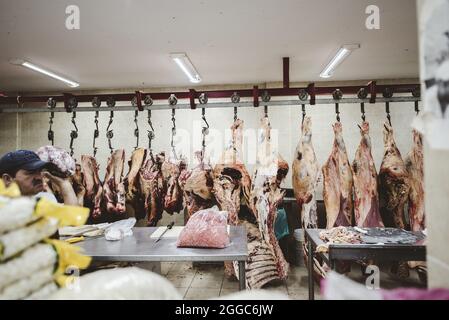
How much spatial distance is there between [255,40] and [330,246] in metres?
3.21

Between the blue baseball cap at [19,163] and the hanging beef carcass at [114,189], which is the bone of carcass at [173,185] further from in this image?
the blue baseball cap at [19,163]

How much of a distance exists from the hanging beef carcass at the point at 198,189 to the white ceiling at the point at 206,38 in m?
2.00

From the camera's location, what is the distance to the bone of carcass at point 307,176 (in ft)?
15.0

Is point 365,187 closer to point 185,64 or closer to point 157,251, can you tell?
point 157,251

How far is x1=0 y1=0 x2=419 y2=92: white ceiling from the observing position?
3.67 meters

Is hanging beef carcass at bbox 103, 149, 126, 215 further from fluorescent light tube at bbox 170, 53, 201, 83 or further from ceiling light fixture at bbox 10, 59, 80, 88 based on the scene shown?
ceiling light fixture at bbox 10, 59, 80, 88

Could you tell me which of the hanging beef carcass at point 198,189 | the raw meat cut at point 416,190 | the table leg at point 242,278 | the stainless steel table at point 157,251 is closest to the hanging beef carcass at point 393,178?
the raw meat cut at point 416,190

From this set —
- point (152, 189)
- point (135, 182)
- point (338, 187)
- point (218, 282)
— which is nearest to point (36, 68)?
point (135, 182)

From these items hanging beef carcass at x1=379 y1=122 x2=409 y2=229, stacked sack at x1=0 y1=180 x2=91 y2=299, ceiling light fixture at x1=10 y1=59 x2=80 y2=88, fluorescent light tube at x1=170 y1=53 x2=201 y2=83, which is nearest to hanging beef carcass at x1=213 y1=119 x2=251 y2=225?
fluorescent light tube at x1=170 y1=53 x2=201 y2=83

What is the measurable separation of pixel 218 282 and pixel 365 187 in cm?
293

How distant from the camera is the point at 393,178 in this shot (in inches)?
181

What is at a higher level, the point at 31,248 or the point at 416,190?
the point at 31,248
